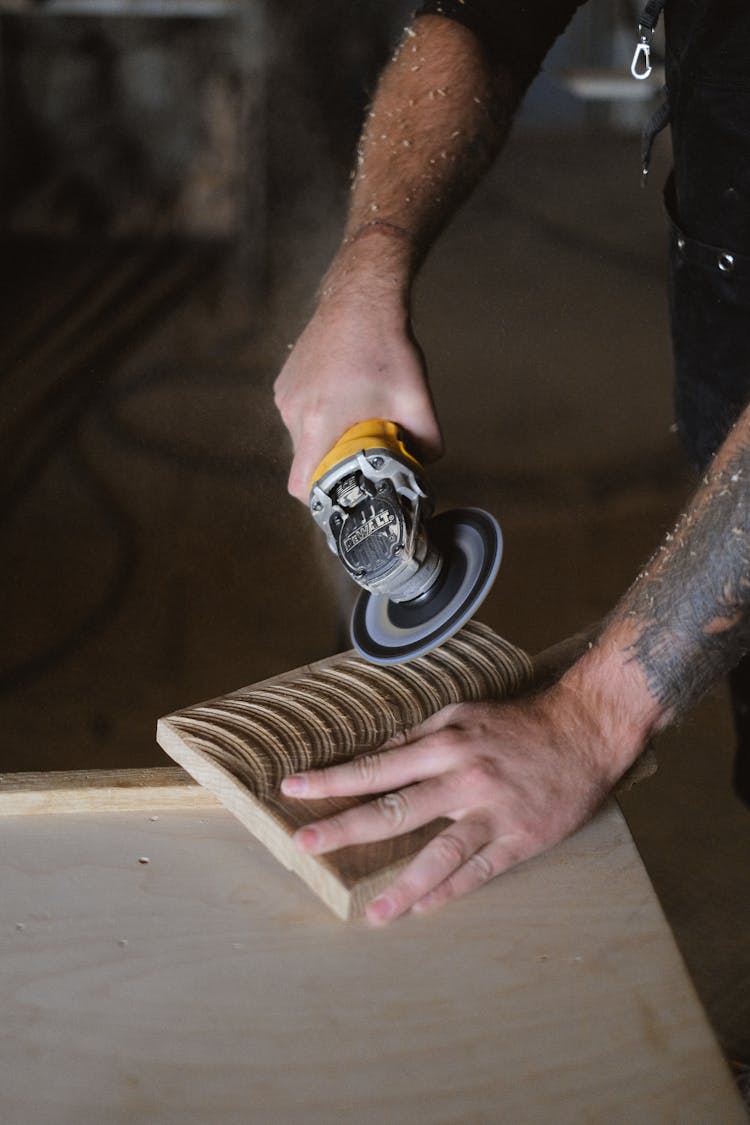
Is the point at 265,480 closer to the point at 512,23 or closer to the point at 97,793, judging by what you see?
the point at 512,23

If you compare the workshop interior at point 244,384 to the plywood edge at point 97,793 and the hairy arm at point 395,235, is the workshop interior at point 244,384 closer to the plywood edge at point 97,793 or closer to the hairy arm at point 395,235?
the hairy arm at point 395,235

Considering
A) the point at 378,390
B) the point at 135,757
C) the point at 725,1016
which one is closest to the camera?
the point at 378,390

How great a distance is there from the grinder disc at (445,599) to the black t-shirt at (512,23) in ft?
1.43

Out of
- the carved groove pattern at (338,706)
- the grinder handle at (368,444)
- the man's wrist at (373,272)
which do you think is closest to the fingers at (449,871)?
the carved groove pattern at (338,706)

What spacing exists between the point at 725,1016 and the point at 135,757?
0.87 m

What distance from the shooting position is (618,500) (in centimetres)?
239

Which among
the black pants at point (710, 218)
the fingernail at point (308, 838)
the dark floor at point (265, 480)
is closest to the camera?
the fingernail at point (308, 838)

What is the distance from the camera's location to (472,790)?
0.66m

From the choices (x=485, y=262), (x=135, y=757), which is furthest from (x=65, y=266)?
(x=135, y=757)

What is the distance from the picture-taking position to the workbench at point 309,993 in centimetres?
54

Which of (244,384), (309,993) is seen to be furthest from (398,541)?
(244,384)

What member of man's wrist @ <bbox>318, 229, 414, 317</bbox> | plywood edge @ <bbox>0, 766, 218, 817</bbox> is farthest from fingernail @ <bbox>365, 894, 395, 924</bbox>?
man's wrist @ <bbox>318, 229, 414, 317</bbox>

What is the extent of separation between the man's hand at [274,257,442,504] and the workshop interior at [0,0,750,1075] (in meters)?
0.67

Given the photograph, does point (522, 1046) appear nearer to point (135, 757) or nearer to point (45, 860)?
point (45, 860)
